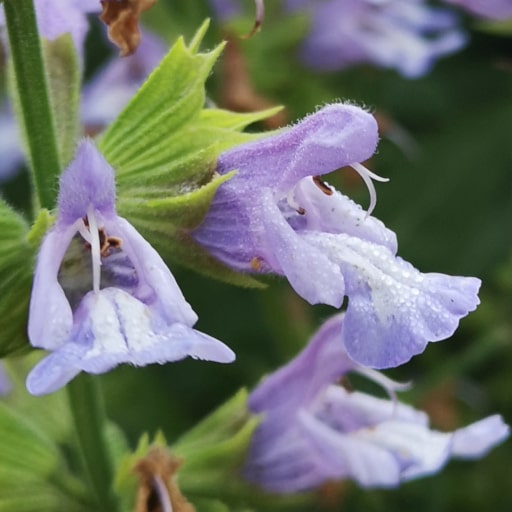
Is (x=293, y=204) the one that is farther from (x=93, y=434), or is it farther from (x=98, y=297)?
(x=93, y=434)

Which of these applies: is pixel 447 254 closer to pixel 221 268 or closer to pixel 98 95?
pixel 98 95

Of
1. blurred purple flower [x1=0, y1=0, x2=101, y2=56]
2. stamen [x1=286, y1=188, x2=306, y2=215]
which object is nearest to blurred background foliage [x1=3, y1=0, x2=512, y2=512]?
blurred purple flower [x1=0, y1=0, x2=101, y2=56]

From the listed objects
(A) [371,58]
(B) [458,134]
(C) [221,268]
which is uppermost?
(C) [221,268]

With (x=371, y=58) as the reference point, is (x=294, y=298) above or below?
below

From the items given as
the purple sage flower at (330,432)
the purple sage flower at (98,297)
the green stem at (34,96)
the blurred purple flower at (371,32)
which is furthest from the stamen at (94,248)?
the blurred purple flower at (371,32)

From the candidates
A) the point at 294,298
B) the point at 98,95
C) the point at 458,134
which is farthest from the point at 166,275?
the point at 458,134

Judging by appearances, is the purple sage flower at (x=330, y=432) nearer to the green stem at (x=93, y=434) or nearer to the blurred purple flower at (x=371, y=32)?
the green stem at (x=93, y=434)
